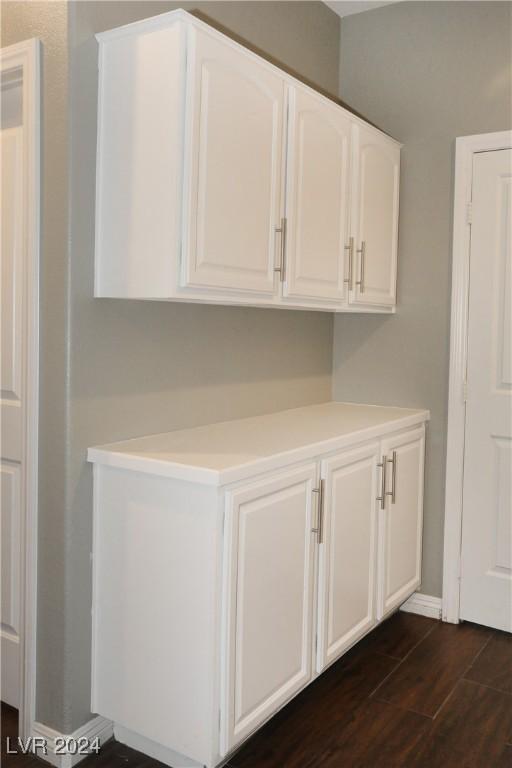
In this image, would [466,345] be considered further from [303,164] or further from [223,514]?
[223,514]

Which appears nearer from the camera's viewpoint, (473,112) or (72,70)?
(72,70)

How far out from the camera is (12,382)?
2146mm

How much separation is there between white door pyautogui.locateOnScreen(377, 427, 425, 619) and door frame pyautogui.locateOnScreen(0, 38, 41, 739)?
4.27ft

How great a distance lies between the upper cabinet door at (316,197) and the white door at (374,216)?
103mm

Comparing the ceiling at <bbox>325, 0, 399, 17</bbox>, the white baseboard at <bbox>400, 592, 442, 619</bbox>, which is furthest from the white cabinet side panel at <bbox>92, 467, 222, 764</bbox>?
the ceiling at <bbox>325, 0, 399, 17</bbox>

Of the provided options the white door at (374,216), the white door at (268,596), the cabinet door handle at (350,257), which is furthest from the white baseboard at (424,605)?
the cabinet door handle at (350,257)

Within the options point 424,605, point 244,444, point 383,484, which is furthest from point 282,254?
point 424,605

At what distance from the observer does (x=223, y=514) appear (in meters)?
1.80

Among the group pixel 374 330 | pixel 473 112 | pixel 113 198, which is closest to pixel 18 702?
pixel 113 198

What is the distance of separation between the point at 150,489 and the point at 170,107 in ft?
3.39

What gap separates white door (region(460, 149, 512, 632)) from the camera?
2936 mm

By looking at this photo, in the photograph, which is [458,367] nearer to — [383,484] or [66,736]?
[383,484]

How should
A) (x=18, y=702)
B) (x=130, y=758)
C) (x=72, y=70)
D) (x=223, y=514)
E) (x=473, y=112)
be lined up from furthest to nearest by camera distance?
(x=473, y=112), (x=18, y=702), (x=130, y=758), (x=72, y=70), (x=223, y=514)

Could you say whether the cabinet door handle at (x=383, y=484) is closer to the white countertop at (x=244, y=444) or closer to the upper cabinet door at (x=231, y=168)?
the white countertop at (x=244, y=444)
